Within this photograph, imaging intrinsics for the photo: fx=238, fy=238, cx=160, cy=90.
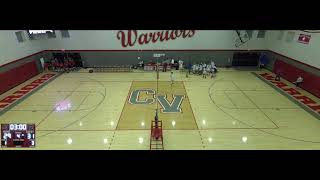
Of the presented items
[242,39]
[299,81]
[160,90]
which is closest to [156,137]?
[160,90]

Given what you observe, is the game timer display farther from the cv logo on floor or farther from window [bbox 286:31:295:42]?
window [bbox 286:31:295:42]

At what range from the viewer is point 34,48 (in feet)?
84.0

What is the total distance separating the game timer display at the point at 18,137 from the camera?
35.0ft

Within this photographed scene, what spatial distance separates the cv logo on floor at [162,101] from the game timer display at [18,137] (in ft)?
27.3

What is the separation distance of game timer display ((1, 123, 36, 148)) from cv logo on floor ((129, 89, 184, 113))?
27.3 feet

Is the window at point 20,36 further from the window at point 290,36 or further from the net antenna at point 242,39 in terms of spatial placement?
the window at point 290,36

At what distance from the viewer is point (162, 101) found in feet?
60.9

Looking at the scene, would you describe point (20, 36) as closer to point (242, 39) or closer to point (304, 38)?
point (242, 39)

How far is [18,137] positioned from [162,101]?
10.3 meters

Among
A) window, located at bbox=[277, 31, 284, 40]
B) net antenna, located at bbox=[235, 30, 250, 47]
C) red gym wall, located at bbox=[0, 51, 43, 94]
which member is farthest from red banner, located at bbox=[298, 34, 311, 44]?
red gym wall, located at bbox=[0, 51, 43, 94]

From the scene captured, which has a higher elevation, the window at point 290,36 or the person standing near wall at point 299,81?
the window at point 290,36

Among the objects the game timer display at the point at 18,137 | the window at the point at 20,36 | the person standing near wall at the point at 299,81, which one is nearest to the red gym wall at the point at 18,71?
the window at the point at 20,36
